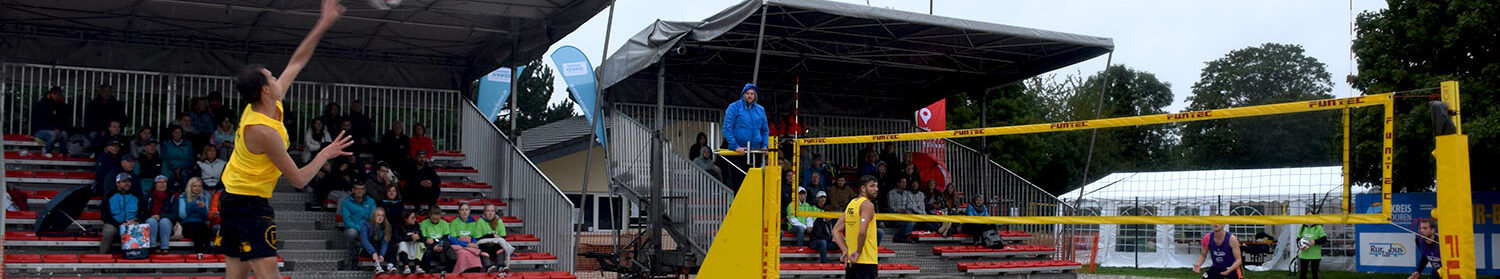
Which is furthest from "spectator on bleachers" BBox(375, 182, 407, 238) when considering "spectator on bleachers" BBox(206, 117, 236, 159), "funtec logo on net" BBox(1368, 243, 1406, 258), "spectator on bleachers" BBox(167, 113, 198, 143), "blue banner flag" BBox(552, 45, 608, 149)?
"funtec logo on net" BBox(1368, 243, 1406, 258)

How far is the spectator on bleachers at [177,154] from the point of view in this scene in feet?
47.2

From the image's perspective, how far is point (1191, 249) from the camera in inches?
1074

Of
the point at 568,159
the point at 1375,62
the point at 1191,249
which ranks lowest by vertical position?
the point at 1191,249

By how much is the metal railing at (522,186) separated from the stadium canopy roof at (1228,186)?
1457 centimetres

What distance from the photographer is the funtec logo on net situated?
21594 millimetres

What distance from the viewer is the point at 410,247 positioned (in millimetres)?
13398

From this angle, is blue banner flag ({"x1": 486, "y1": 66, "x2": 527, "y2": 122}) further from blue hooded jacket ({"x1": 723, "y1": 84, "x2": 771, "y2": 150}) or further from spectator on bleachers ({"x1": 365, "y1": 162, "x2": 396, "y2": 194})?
blue hooded jacket ({"x1": 723, "y1": 84, "x2": 771, "y2": 150})

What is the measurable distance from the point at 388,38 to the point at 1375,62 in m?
17.8

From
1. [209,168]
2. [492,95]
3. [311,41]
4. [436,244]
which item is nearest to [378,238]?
[436,244]

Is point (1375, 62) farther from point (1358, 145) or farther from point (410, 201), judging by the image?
point (410, 201)

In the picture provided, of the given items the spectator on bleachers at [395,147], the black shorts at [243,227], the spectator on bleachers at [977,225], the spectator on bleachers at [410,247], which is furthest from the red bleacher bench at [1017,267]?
the black shorts at [243,227]

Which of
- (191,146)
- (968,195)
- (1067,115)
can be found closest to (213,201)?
(191,146)

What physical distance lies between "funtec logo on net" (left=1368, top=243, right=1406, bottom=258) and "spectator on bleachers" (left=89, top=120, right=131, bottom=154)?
21.7 meters

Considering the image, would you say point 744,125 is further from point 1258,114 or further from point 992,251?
point 1258,114
